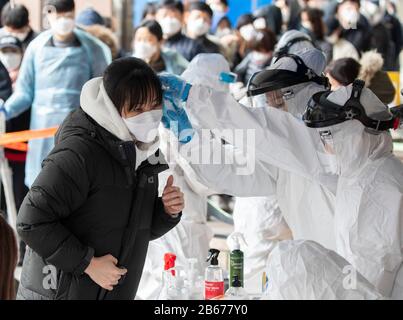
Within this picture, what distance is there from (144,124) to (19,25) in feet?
14.9

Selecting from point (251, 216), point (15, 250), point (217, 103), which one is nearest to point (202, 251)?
point (251, 216)

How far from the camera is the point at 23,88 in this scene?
6.62 m

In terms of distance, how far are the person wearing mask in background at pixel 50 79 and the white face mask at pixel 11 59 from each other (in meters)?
0.51

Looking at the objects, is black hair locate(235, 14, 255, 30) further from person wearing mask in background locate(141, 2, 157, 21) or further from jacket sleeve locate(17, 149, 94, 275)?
jacket sleeve locate(17, 149, 94, 275)

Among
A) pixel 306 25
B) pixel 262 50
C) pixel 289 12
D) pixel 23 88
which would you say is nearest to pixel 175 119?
pixel 23 88

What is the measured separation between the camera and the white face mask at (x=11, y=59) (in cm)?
710

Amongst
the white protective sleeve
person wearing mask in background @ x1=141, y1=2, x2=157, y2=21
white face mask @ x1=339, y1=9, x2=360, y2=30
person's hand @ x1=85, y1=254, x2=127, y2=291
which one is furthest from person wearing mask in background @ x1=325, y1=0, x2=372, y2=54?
person's hand @ x1=85, y1=254, x2=127, y2=291

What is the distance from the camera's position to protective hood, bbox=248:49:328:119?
12.8 ft

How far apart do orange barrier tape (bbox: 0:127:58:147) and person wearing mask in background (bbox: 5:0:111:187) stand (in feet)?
0.18

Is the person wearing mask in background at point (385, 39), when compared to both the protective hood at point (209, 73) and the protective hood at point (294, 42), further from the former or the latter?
the protective hood at point (209, 73)

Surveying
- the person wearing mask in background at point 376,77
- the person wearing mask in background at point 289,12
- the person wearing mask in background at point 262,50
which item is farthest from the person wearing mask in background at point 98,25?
the person wearing mask in background at point 289,12

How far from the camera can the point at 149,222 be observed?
3.22 metres

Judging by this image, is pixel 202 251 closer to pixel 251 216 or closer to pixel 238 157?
pixel 251 216

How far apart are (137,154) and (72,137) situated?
0.25 meters
